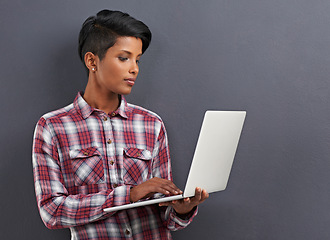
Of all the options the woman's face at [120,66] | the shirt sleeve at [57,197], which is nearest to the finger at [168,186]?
the shirt sleeve at [57,197]

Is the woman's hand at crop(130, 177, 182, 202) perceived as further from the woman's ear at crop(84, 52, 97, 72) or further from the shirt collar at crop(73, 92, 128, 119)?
the woman's ear at crop(84, 52, 97, 72)

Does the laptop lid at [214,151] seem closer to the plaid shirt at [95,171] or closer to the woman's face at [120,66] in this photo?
the plaid shirt at [95,171]

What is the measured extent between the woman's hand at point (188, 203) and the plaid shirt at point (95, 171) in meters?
0.04

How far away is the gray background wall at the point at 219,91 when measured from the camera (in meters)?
1.45

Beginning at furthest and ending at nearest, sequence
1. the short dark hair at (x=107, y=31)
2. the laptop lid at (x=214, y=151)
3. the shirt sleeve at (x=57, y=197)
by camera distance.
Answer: the short dark hair at (x=107, y=31), the shirt sleeve at (x=57, y=197), the laptop lid at (x=214, y=151)

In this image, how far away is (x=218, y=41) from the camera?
1.52 metres

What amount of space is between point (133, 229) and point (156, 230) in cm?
8

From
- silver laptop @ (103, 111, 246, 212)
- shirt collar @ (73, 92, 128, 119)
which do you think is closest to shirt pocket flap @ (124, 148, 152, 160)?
shirt collar @ (73, 92, 128, 119)

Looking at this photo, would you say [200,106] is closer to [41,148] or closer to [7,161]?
[41,148]

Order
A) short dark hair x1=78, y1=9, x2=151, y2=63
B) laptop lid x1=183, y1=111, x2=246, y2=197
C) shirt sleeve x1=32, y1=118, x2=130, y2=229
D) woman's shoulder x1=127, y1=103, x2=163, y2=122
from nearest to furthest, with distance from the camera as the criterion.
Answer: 1. laptop lid x1=183, y1=111, x2=246, y2=197
2. shirt sleeve x1=32, y1=118, x2=130, y2=229
3. short dark hair x1=78, y1=9, x2=151, y2=63
4. woman's shoulder x1=127, y1=103, x2=163, y2=122

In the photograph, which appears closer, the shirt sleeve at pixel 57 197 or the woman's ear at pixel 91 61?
the shirt sleeve at pixel 57 197

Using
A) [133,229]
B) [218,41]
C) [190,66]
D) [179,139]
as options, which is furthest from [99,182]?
[218,41]

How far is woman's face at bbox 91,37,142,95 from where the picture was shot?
4.22 ft

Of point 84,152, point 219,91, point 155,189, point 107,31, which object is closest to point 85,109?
point 84,152
